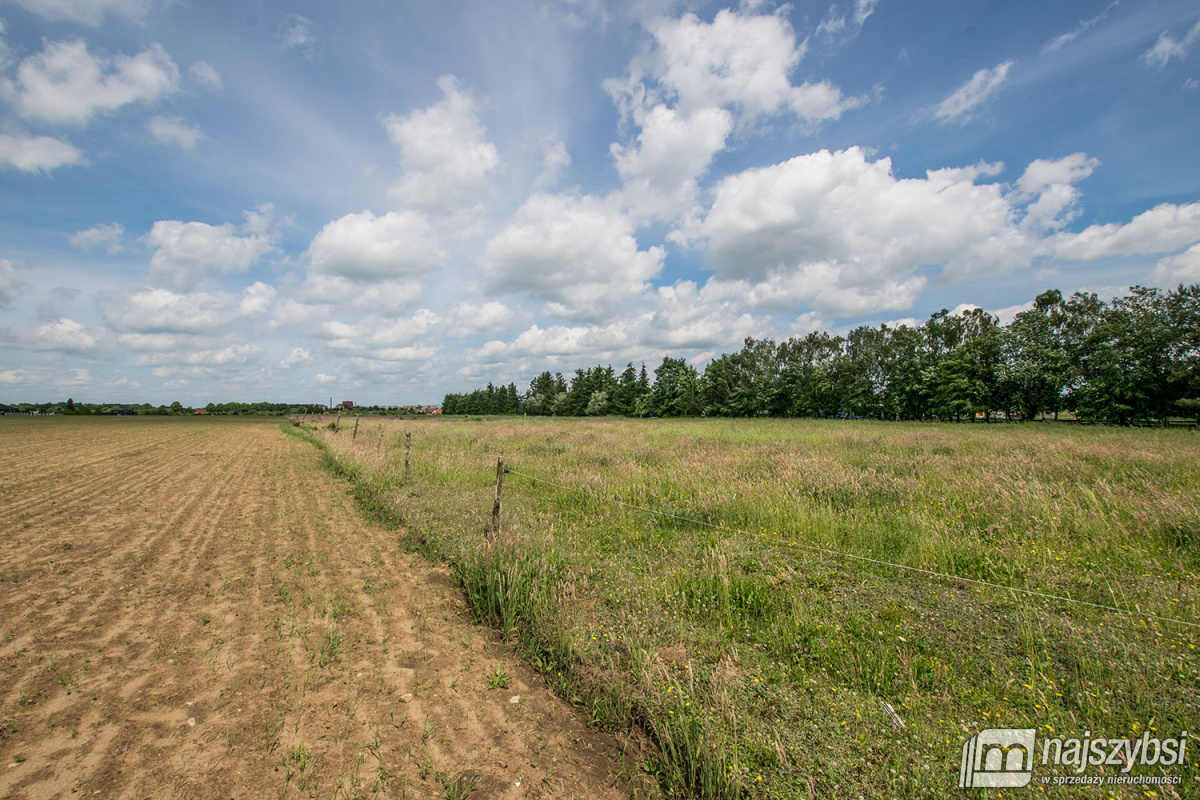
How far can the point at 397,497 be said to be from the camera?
447 inches

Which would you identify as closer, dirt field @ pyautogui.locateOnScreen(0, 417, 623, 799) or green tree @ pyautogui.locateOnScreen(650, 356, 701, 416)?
dirt field @ pyautogui.locateOnScreen(0, 417, 623, 799)

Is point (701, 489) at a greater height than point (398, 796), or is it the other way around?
point (701, 489)

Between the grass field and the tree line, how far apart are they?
1868 inches

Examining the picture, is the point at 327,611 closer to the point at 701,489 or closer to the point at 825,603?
the point at 825,603

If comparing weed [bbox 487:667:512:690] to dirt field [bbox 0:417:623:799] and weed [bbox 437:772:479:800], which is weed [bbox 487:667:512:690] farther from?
weed [bbox 437:772:479:800]

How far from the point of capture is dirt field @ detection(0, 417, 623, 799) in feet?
10.6

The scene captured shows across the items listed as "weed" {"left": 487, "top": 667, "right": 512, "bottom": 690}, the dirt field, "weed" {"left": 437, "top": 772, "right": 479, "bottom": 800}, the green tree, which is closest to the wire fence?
the dirt field

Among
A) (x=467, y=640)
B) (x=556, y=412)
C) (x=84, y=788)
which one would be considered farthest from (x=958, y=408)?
(x=556, y=412)

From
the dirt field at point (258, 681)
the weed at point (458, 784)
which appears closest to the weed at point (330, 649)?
the dirt field at point (258, 681)

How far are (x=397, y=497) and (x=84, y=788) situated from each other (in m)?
8.46

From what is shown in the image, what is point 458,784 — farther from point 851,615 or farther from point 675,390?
point 675,390

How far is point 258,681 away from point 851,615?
6.26m

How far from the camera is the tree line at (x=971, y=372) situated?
3966 cm

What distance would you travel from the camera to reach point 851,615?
15.7 ft
